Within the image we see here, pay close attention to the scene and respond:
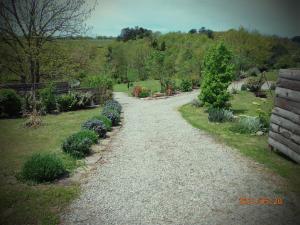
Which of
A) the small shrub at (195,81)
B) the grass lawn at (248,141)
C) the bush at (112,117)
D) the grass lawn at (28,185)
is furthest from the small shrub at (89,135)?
the small shrub at (195,81)

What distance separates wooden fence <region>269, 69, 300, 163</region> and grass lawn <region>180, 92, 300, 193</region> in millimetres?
436

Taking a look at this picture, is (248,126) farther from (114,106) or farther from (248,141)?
(114,106)

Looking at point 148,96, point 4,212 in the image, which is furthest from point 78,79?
point 4,212

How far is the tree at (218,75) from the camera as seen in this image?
18500mm

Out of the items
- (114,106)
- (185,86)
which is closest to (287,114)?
(114,106)

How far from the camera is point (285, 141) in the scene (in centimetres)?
1020

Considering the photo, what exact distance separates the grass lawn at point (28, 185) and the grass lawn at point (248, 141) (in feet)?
22.0

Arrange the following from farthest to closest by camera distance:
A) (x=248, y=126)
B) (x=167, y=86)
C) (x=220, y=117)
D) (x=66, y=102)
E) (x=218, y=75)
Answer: (x=167, y=86)
(x=66, y=102)
(x=218, y=75)
(x=220, y=117)
(x=248, y=126)

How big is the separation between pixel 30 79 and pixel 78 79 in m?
4.30

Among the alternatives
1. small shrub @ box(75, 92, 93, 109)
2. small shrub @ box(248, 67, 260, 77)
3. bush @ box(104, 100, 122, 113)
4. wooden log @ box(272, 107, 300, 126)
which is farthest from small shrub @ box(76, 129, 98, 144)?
small shrub @ box(248, 67, 260, 77)

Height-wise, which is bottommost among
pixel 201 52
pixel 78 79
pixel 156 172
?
pixel 156 172

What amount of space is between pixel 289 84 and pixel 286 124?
148 cm

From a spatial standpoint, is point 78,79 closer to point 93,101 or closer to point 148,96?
point 93,101

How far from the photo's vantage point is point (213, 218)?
21.4ft
